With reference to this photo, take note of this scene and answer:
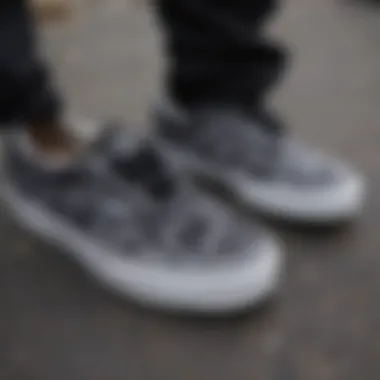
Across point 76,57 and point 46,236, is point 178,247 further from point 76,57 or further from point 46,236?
point 76,57

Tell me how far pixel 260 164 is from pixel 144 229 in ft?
0.54

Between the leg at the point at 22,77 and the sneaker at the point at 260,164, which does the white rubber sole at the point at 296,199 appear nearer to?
the sneaker at the point at 260,164

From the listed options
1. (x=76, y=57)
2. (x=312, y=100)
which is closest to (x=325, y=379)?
(x=312, y=100)

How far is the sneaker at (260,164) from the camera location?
84cm

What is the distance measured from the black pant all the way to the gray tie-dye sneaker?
0.07 metres

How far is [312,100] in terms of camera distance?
1188 mm

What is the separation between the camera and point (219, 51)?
87cm


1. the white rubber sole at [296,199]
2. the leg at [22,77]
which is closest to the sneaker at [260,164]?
the white rubber sole at [296,199]

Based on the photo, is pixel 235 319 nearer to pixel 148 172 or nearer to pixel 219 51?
pixel 148 172

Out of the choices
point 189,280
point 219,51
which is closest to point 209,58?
point 219,51

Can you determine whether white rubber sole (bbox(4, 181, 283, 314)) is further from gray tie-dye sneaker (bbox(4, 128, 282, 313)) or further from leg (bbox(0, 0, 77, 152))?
leg (bbox(0, 0, 77, 152))

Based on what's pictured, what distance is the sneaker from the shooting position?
837 millimetres

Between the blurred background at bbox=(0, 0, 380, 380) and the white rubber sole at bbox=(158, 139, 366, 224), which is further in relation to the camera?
the white rubber sole at bbox=(158, 139, 366, 224)

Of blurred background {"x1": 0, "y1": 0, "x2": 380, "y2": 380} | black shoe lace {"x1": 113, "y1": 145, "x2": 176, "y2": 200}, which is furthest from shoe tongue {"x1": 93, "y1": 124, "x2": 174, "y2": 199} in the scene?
blurred background {"x1": 0, "y1": 0, "x2": 380, "y2": 380}
